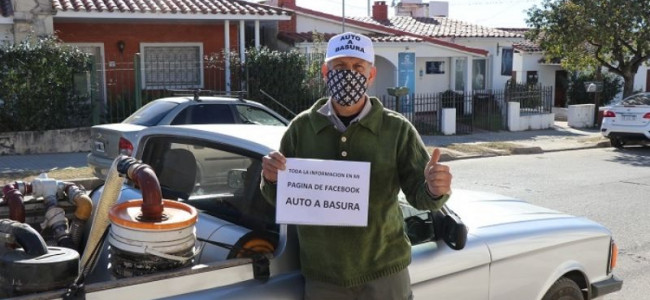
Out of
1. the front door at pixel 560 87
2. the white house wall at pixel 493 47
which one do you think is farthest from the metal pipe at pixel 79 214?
the front door at pixel 560 87

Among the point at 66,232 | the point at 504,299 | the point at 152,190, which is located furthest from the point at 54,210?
the point at 504,299

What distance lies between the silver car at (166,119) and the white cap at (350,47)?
6222mm

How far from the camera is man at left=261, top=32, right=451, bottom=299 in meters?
2.75

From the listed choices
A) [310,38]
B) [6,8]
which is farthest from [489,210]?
[310,38]

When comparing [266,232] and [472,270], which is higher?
[266,232]

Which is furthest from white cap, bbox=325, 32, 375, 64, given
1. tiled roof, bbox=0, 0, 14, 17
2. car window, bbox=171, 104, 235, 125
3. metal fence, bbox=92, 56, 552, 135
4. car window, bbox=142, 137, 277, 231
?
tiled roof, bbox=0, 0, 14, 17

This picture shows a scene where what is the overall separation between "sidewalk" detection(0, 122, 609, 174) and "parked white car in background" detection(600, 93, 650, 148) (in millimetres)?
927

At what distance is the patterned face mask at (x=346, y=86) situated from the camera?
2.75 m

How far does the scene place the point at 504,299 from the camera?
A: 3799mm

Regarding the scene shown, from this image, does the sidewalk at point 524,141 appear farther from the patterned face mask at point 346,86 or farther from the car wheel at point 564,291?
the patterned face mask at point 346,86

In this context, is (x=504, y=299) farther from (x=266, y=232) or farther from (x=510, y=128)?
(x=510, y=128)

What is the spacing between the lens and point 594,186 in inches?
449

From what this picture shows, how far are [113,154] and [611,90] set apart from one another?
85.9 feet

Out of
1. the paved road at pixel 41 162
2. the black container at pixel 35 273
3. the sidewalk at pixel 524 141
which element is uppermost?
the black container at pixel 35 273
